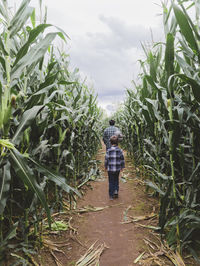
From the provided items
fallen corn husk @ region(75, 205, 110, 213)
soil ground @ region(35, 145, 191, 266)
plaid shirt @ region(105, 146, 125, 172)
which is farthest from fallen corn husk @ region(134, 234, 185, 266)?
plaid shirt @ region(105, 146, 125, 172)

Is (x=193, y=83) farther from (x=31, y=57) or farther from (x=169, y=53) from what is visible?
(x=31, y=57)

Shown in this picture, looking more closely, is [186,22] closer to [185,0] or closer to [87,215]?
[185,0]

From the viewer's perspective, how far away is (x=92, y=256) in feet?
6.54

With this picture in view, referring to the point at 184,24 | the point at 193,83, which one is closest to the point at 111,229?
the point at 193,83

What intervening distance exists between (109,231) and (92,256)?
0.55 m

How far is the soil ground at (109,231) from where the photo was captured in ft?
6.52

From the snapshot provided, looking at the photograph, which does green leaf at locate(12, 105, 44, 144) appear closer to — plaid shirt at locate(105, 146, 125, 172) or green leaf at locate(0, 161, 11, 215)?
green leaf at locate(0, 161, 11, 215)

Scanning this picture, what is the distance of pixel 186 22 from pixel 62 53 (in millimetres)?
2306

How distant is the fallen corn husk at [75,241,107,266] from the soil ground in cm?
4

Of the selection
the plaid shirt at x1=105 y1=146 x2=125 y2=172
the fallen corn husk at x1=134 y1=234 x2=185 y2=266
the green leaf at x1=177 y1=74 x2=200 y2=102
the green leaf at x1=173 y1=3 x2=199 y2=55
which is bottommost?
the fallen corn husk at x1=134 y1=234 x2=185 y2=266

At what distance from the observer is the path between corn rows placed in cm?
201

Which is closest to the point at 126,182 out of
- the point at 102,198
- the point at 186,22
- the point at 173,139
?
the point at 102,198

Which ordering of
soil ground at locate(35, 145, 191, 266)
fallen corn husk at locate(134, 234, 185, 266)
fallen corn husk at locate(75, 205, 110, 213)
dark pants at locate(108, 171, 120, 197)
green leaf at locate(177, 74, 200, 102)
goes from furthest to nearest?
dark pants at locate(108, 171, 120, 197) → fallen corn husk at locate(75, 205, 110, 213) → soil ground at locate(35, 145, 191, 266) → fallen corn husk at locate(134, 234, 185, 266) → green leaf at locate(177, 74, 200, 102)

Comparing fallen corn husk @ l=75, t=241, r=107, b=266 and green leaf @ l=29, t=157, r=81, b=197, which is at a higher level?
green leaf @ l=29, t=157, r=81, b=197
